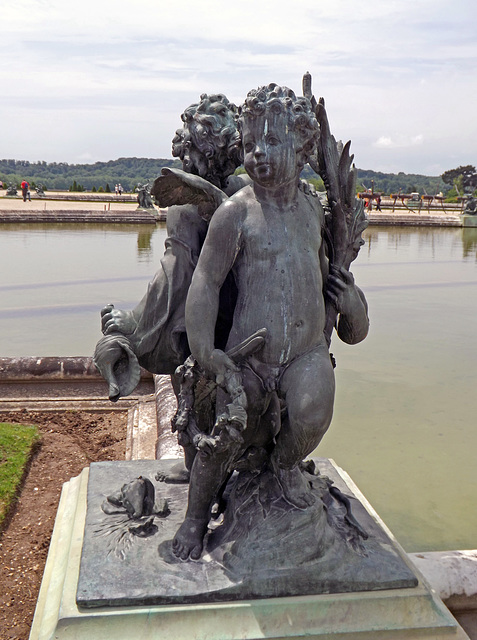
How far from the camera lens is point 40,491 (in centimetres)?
415

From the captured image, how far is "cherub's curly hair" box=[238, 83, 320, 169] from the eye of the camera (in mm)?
2309

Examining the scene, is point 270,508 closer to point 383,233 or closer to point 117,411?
point 117,411

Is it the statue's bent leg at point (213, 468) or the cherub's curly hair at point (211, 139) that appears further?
the cherub's curly hair at point (211, 139)

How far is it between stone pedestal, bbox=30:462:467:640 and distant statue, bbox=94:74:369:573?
157 millimetres

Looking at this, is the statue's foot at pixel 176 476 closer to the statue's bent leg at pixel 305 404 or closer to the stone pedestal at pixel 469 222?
the statue's bent leg at pixel 305 404

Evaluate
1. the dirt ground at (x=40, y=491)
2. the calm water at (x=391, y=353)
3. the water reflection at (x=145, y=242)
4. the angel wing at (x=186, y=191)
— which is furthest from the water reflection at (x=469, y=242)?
the angel wing at (x=186, y=191)

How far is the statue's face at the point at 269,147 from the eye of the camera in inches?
91.6

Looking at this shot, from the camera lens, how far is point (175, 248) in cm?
279

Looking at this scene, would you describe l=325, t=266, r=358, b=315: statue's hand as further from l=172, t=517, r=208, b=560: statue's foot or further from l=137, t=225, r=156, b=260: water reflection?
l=137, t=225, r=156, b=260: water reflection

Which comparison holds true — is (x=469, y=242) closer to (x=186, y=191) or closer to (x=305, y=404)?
(x=186, y=191)

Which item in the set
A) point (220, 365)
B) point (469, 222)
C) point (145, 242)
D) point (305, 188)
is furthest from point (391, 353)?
point (469, 222)

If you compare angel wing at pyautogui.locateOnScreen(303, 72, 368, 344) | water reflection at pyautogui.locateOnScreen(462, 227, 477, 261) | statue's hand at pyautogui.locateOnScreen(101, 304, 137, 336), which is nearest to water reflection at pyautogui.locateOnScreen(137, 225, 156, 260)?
water reflection at pyautogui.locateOnScreen(462, 227, 477, 261)

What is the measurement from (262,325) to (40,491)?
243 cm

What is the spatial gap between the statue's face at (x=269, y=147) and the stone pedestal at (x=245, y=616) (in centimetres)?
149
